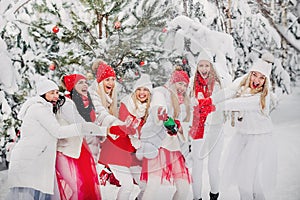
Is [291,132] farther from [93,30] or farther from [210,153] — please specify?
[93,30]

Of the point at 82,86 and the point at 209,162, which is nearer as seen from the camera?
the point at 82,86

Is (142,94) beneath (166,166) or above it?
above

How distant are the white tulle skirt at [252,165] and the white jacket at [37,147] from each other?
2.50 ft

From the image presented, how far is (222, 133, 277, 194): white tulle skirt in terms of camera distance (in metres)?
2.20

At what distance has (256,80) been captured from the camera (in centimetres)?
216

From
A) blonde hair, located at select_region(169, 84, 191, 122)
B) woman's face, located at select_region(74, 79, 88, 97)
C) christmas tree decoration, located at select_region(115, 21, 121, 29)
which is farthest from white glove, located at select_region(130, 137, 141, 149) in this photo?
christmas tree decoration, located at select_region(115, 21, 121, 29)

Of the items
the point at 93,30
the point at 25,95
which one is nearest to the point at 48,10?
the point at 93,30

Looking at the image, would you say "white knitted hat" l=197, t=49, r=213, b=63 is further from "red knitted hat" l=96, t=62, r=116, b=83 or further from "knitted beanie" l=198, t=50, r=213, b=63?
"red knitted hat" l=96, t=62, r=116, b=83

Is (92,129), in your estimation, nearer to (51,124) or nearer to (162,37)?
(51,124)

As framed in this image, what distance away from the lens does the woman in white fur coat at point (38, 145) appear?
6.69 feet

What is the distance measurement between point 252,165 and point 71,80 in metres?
0.98

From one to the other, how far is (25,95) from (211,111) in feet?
2.91

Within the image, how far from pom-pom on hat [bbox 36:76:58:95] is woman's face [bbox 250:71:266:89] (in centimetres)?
93

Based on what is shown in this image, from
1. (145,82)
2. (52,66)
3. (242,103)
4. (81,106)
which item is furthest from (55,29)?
(242,103)
